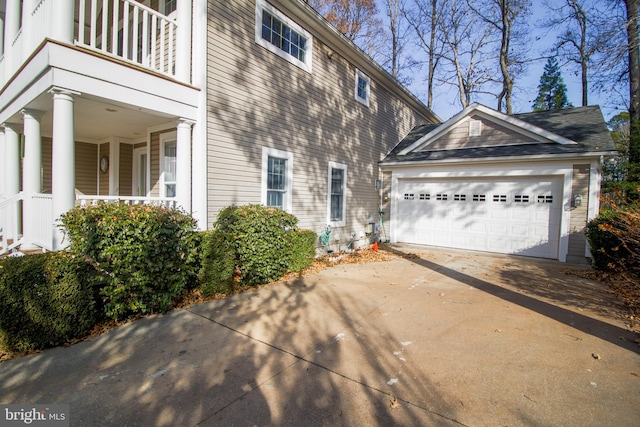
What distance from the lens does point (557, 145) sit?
8.81 metres

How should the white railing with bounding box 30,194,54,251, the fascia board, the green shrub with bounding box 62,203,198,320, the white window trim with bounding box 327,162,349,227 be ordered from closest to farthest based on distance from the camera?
the green shrub with bounding box 62,203,198,320
the white railing with bounding box 30,194,54,251
the fascia board
the white window trim with bounding box 327,162,349,227

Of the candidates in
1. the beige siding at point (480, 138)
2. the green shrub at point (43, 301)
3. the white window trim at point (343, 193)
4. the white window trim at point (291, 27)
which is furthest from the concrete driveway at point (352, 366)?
the beige siding at point (480, 138)

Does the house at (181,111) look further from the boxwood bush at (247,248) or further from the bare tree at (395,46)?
the bare tree at (395,46)

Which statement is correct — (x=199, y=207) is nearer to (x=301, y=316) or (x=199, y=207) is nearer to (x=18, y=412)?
(x=301, y=316)

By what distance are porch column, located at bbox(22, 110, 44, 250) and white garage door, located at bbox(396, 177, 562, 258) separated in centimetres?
957

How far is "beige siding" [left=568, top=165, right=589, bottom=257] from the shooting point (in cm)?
814

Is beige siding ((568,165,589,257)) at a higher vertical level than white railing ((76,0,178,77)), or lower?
lower

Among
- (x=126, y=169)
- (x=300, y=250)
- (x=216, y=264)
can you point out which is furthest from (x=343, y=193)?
(x=126, y=169)

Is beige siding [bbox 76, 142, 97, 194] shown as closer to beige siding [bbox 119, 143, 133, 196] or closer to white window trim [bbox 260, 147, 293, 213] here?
beige siding [bbox 119, 143, 133, 196]

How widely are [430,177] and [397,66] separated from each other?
14.4 meters

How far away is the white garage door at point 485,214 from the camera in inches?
346

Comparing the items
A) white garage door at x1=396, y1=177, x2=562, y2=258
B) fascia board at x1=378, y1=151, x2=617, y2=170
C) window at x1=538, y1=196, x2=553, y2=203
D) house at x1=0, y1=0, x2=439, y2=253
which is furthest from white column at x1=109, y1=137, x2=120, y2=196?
window at x1=538, y1=196, x2=553, y2=203

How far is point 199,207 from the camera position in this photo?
6.09m

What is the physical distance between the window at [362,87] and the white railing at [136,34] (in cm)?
589
